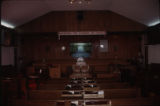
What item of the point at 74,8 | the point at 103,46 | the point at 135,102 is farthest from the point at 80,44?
the point at 135,102

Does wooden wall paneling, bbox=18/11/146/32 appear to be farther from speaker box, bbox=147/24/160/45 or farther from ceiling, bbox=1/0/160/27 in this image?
speaker box, bbox=147/24/160/45

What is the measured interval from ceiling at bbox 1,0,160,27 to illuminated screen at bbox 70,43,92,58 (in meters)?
2.37

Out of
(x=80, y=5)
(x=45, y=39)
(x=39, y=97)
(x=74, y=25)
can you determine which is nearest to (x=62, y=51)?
(x=45, y=39)

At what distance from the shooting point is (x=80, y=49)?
944 centimetres

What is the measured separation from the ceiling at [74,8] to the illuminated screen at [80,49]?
237 cm

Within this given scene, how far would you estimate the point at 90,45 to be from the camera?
377 inches

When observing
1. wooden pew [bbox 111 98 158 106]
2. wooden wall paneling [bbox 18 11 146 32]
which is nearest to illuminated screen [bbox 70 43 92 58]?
wooden wall paneling [bbox 18 11 146 32]

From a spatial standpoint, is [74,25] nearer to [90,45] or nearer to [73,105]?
[90,45]

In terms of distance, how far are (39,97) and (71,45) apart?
5.80 metres

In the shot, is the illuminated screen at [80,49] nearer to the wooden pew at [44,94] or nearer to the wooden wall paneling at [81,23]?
the wooden wall paneling at [81,23]

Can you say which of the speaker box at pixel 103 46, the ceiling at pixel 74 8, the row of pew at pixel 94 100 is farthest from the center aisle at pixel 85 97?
the speaker box at pixel 103 46

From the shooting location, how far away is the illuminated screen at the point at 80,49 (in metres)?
9.42

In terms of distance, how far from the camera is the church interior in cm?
600

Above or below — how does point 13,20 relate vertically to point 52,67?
above
